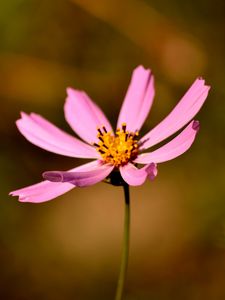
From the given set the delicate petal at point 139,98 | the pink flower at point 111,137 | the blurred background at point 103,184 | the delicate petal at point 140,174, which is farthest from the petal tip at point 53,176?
the blurred background at point 103,184

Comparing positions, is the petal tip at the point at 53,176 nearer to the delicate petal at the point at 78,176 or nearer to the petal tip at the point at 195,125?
the delicate petal at the point at 78,176

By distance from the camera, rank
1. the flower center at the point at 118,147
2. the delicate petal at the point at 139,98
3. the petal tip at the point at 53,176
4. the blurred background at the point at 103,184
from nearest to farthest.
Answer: the petal tip at the point at 53,176 → the flower center at the point at 118,147 → the delicate petal at the point at 139,98 → the blurred background at the point at 103,184

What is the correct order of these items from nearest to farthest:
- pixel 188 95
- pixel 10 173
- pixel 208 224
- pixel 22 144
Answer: pixel 188 95, pixel 208 224, pixel 10 173, pixel 22 144

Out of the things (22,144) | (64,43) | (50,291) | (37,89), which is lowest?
(50,291)

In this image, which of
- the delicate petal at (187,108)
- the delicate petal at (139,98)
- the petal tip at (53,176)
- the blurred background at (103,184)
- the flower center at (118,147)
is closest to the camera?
the petal tip at (53,176)

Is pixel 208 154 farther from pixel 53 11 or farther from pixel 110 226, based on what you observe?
pixel 53 11

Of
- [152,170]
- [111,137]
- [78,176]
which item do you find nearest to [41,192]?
[78,176]

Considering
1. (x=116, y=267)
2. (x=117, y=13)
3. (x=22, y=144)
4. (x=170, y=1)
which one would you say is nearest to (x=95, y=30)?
(x=117, y=13)
